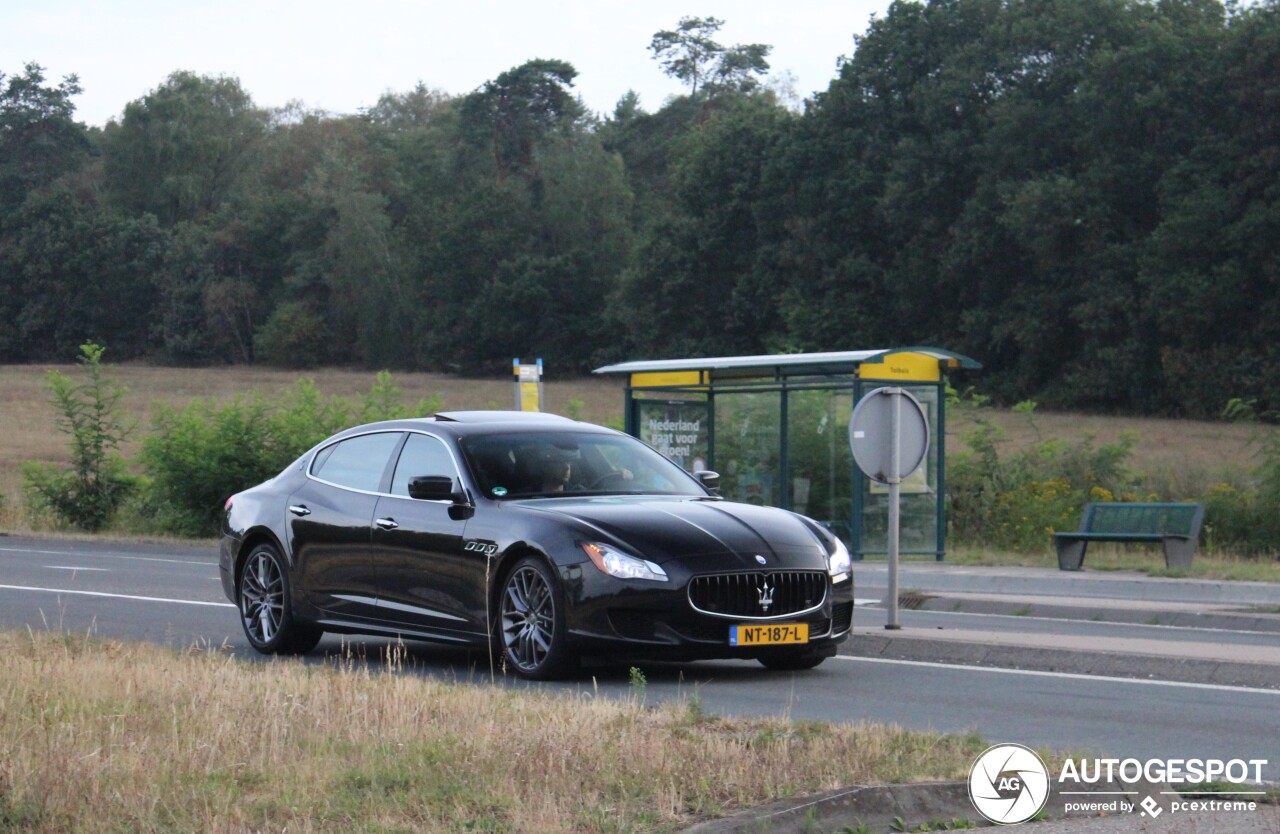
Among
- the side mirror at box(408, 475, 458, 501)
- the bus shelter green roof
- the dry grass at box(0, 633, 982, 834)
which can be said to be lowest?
the dry grass at box(0, 633, 982, 834)

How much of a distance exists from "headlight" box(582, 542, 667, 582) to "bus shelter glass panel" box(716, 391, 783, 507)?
1407 cm

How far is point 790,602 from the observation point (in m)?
10.3

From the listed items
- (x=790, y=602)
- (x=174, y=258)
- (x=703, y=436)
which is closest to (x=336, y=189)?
(x=174, y=258)

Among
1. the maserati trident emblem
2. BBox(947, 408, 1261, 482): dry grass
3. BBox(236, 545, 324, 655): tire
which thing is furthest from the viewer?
BBox(947, 408, 1261, 482): dry grass

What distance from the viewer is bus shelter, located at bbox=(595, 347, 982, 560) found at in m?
22.9

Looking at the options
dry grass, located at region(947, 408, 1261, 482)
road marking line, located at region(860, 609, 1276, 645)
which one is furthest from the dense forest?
road marking line, located at region(860, 609, 1276, 645)

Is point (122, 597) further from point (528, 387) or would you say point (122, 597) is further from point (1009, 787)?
point (1009, 787)

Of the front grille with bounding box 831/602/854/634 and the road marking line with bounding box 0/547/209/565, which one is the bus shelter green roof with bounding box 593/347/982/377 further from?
the front grille with bounding box 831/602/854/634

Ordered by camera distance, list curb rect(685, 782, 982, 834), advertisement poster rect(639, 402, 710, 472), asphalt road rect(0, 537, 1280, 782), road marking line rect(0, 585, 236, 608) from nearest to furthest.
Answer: curb rect(685, 782, 982, 834)
asphalt road rect(0, 537, 1280, 782)
road marking line rect(0, 585, 236, 608)
advertisement poster rect(639, 402, 710, 472)

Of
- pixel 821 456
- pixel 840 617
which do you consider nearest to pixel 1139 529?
pixel 821 456

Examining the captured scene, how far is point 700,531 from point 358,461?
2874 mm

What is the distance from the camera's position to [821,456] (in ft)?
78.6

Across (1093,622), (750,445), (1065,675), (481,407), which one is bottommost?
(1093,622)

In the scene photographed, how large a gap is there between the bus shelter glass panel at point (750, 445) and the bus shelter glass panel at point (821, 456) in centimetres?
22
